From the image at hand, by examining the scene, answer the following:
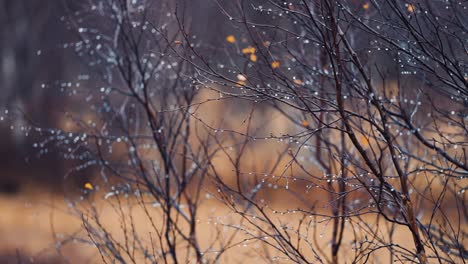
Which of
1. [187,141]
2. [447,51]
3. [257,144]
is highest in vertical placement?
[257,144]

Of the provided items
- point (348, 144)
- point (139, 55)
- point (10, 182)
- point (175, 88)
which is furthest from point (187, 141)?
point (10, 182)

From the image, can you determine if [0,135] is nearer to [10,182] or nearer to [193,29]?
[10,182]

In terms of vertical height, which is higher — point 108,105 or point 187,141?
point 108,105

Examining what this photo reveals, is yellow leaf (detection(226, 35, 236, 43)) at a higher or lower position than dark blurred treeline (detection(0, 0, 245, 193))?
lower

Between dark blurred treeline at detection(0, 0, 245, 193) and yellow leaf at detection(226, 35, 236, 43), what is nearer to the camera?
yellow leaf at detection(226, 35, 236, 43)

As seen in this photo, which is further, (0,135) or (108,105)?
(0,135)

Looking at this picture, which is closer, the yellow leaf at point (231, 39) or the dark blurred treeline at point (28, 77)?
the yellow leaf at point (231, 39)

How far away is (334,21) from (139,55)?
305 cm

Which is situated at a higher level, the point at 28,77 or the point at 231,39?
the point at 28,77

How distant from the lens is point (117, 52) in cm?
618

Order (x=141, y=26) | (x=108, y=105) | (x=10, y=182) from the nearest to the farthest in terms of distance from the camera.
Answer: (x=141, y=26) < (x=108, y=105) < (x=10, y=182)

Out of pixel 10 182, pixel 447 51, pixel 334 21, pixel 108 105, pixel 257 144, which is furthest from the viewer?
pixel 10 182

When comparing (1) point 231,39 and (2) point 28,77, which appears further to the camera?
(2) point 28,77

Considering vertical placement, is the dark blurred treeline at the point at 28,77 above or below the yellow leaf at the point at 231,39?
above
